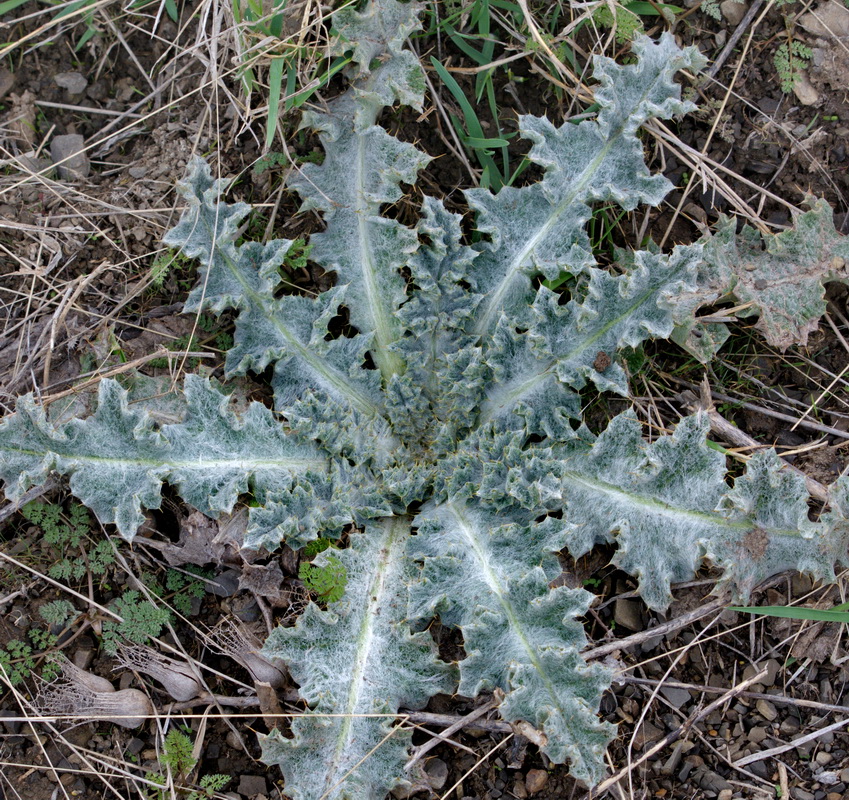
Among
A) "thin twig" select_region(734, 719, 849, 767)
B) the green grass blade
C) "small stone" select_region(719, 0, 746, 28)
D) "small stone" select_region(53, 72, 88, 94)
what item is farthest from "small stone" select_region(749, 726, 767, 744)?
"small stone" select_region(53, 72, 88, 94)

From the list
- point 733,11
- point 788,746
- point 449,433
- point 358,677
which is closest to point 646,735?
point 788,746

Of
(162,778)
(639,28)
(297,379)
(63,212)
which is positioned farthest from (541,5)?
(162,778)

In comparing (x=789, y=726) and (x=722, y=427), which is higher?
(x=722, y=427)

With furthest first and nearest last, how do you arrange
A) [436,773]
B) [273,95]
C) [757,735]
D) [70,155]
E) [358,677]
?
[70,155]
[273,95]
[757,735]
[436,773]
[358,677]

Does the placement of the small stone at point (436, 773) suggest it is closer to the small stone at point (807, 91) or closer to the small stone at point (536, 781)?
the small stone at point (536, 781)

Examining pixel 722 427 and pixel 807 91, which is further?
pixel 807 91

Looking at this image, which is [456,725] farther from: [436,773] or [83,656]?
[83,656]

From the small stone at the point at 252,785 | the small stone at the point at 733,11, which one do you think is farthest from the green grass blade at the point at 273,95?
the small stone at the point at 252,785
